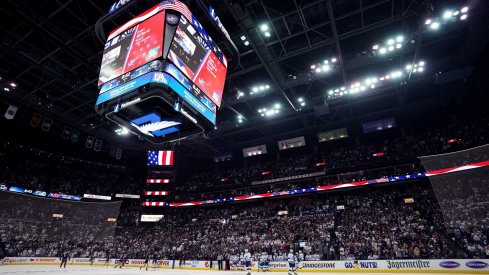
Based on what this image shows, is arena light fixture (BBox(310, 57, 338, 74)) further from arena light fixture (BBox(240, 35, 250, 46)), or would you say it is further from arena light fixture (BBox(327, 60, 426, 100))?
arena light fixture (BBox(240, 35, 250, 46))

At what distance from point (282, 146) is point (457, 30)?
20.2 m

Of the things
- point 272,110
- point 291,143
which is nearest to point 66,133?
point 272,110

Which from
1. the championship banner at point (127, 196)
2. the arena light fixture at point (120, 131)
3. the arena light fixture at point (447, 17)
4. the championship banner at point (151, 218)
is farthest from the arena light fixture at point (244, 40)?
the championship banner at point (127, 196)

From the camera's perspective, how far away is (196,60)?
9.56 meters

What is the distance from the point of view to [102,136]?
29.5 m

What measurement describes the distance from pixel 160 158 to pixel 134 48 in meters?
27.2

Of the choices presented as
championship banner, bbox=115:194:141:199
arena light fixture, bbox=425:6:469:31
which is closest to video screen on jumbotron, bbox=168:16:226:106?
arena light fixture, bbox=425:6:469:31

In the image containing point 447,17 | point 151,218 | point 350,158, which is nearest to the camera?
point 447,17

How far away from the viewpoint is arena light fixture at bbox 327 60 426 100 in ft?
59.0

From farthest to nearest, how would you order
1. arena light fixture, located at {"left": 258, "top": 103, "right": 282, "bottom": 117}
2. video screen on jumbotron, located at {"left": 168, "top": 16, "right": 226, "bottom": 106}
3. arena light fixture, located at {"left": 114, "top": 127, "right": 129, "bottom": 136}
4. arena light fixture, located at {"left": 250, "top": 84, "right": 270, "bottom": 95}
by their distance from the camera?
1. arena light fixture, located at {"left": 114, "top": 127, "right": 129, "bottom": 136}
2. arena light fixture, located at {"left": 258, "top": 103, "right": 282, "bottom": 117}
3. arena light fixture, located at {"left": 250, "top": 84, "right": 270, "bottom": 95}
4. video screen on jumbotron, located at {"left": 168, "top": 16, "right": 226, "bottom": 106}

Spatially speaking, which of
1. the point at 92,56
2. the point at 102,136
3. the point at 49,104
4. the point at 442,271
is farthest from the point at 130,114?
the point at 102,136

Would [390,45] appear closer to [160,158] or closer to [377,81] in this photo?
[377,81]

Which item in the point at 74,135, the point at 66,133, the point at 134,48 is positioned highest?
the point at 74,135

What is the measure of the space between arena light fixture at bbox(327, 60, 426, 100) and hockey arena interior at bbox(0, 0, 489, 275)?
0.43ft
